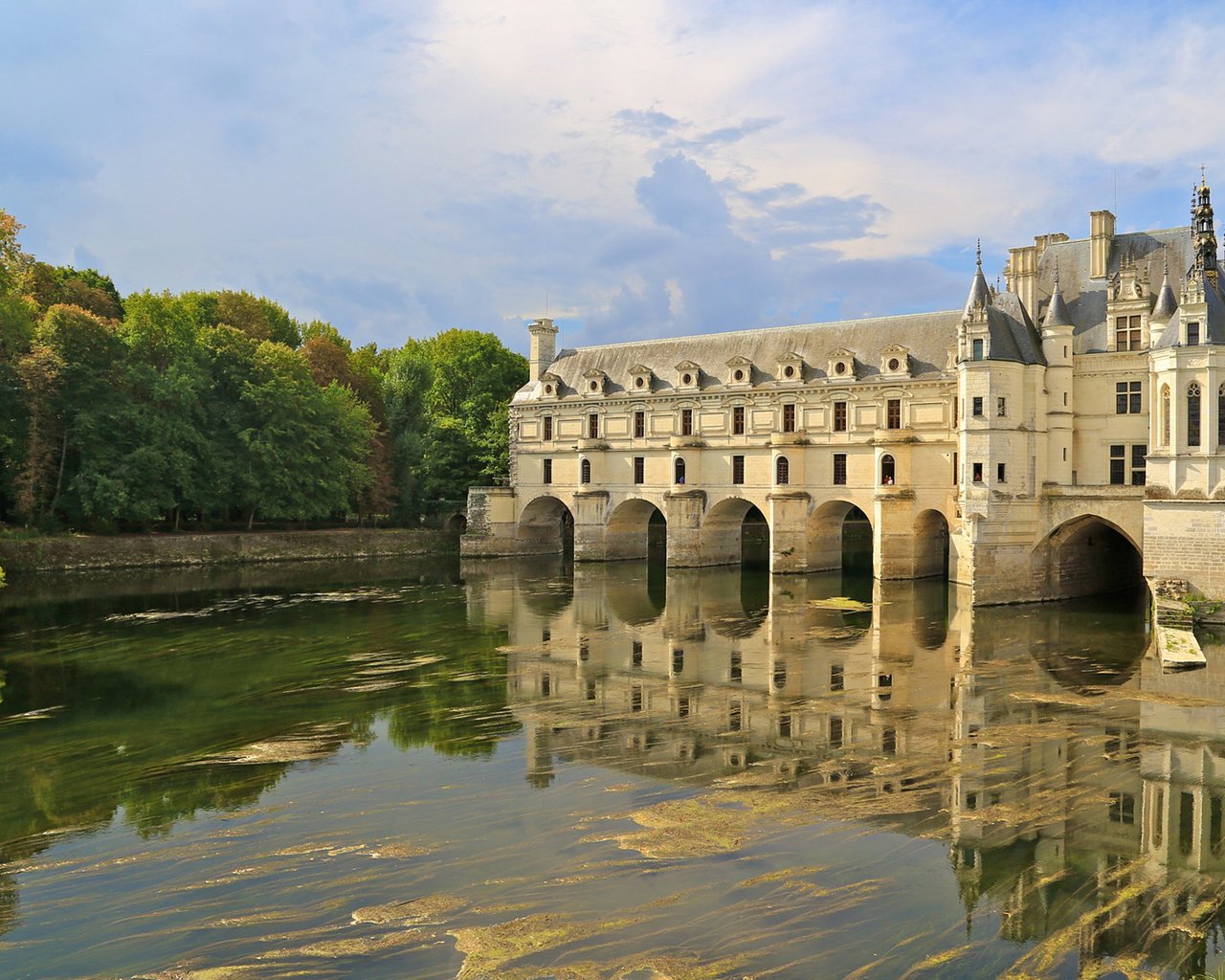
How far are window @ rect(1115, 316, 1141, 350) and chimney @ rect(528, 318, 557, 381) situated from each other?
27816 millimetres

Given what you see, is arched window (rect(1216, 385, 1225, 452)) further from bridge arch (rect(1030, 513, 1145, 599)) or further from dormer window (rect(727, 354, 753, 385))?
dormer window (rect(727, 354, 753, 385))

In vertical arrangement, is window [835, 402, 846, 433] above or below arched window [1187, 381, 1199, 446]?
above

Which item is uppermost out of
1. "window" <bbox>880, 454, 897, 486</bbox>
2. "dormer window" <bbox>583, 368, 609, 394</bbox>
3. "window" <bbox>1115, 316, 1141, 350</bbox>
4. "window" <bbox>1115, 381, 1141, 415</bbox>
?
"dormer window" <bbox>583, 368, 609, 394</bbox>

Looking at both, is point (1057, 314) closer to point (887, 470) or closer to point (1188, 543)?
point (887, 470)

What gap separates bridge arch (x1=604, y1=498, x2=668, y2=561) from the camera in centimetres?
4659

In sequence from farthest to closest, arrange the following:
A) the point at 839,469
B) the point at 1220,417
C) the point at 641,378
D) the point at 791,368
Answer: the point at 641,378, the point at 791,368, the point at 839,469, the point at 1220,417

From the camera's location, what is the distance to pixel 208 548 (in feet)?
146

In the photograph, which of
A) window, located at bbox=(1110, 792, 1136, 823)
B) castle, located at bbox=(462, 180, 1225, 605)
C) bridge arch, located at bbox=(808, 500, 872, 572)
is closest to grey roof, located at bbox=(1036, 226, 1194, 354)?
castle, located at bbox=(462, 180, 1225, 605)

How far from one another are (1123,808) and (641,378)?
115ft

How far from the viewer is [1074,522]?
101 ft

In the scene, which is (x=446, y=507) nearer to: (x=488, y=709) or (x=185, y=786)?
(x=488, y=709)

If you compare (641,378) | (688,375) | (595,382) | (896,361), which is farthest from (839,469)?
(595,382)

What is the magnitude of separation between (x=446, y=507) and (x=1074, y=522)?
31982 mm

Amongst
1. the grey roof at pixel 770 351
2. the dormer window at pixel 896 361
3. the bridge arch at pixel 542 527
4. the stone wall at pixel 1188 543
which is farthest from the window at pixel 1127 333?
the bridge arch at pixel 542 527
